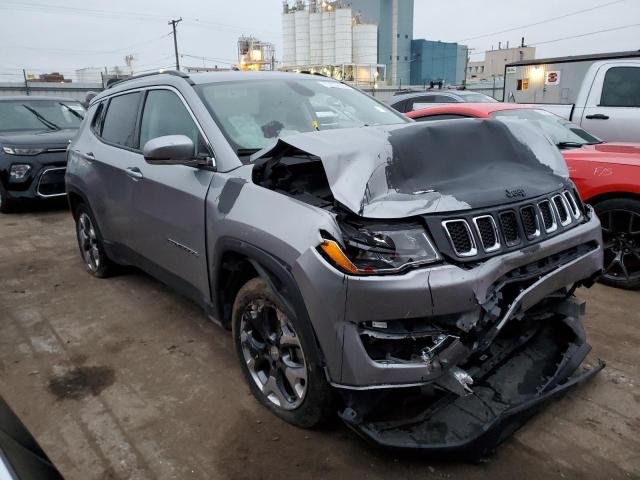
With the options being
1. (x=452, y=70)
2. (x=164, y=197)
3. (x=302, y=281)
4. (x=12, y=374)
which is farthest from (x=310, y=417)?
(x=452, y=70)

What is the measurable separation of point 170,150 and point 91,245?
2.67 m

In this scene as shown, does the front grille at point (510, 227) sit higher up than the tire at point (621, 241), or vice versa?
the front grille at point (510, 227)

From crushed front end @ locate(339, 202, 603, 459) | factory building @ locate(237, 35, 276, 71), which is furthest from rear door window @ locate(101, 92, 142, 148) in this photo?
factory building @ locate(237, 35, 276, 71)

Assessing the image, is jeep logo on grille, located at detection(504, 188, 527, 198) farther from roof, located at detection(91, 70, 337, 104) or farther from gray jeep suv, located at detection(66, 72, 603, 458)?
roof, located at detection(91, 70, 337, 104)

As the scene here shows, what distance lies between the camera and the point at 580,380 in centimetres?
257

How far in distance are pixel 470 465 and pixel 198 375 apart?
5.63 feet

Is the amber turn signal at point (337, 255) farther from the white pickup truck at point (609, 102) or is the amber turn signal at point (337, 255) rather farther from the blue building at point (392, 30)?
the blue building at point (392, 30)

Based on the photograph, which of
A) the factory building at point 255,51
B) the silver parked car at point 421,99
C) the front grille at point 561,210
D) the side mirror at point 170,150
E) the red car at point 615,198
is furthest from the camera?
the factory building at point 255,51

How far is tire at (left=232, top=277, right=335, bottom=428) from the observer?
2318 millimetres

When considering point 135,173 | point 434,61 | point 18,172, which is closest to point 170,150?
point 135,173

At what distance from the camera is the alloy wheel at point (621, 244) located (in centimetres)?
418

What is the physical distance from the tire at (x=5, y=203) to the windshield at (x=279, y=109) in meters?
6.15

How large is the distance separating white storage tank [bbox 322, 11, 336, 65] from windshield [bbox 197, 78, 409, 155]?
2021 inches

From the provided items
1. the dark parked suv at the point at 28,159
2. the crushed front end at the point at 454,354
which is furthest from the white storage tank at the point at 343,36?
the crushed front end at the point at 454,354
